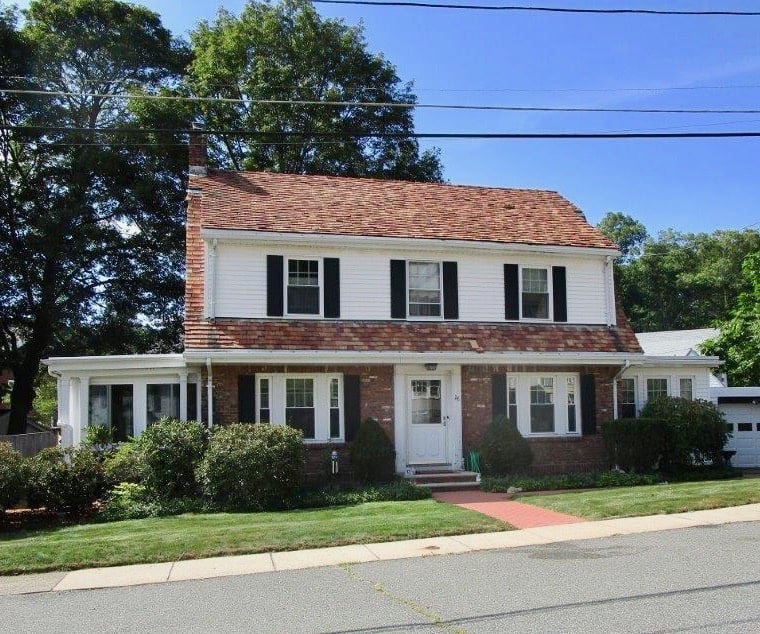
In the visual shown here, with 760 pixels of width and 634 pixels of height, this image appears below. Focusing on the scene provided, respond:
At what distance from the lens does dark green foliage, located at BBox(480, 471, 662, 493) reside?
15367mm

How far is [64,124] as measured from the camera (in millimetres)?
30016

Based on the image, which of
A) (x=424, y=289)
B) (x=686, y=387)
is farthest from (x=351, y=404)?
(x=686, y=387)

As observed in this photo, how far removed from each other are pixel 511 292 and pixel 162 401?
8.39 metres

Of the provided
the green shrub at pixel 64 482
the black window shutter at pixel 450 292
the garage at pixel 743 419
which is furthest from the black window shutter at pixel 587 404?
the green shrub at pixel 64 482

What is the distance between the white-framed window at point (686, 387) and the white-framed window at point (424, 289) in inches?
261

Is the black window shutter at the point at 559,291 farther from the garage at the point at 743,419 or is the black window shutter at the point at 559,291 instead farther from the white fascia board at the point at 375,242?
the garage at the point at 743,419

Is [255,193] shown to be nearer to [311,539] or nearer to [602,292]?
[602,292]

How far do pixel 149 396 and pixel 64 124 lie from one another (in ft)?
59.3

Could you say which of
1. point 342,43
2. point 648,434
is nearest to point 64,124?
point 342,43

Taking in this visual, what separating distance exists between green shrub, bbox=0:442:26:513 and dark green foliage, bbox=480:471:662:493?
860cm

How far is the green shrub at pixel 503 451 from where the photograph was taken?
16.6 m

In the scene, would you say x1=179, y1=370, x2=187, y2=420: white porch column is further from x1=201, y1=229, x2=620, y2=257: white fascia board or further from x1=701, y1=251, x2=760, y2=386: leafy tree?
x1=701, y1=251, x2=760, y2=386: leafy tree

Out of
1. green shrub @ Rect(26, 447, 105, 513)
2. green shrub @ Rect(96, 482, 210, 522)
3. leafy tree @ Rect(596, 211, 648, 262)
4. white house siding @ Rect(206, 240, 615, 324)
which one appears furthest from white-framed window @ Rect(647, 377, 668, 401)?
leafy tree @ Rect(596, 211, 648, 262)

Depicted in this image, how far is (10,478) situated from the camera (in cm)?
1236
